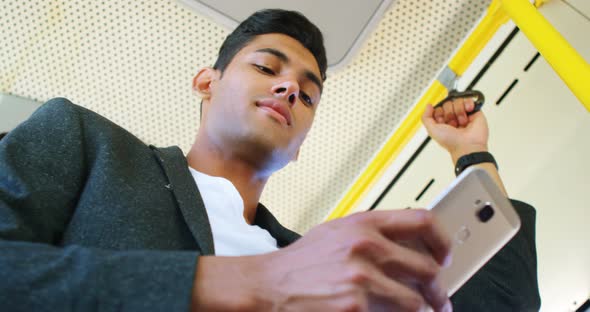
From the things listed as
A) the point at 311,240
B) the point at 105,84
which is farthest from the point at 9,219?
the point at 105,84

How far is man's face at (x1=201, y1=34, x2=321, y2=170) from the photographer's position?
1151 mm

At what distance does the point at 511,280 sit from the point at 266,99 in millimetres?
639

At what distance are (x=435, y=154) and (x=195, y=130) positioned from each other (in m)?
0.74

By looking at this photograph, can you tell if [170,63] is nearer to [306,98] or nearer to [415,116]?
[306,98]

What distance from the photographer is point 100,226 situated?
2.37ft

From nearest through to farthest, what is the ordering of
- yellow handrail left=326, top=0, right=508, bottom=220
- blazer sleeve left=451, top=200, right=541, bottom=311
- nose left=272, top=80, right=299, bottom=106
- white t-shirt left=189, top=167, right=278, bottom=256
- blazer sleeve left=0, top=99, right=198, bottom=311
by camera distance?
blazer sleeve left=0, top=99, right=198, bottom=311 < white t-shirt left=189, top=167, right=278, bottom=256 < blazer sleeve left=451, top=200, right=541, bottom=311 < nose left=272, top=80, right=299, bottom=106 < yellow handrail left=326, top=0, right=508, bottom=220

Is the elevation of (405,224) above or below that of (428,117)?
above

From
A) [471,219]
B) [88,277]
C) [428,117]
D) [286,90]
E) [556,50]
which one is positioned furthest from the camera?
[428,117]

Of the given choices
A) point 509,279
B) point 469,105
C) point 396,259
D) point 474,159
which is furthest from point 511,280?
point 396,259

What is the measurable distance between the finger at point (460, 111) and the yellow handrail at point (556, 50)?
0.26m

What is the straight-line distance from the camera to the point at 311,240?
1.72ft

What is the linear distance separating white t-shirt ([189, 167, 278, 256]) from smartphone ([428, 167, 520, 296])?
0.35m

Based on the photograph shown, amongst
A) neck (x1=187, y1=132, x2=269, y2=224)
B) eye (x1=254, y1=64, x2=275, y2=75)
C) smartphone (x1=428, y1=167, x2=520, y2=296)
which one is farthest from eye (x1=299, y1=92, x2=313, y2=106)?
smartphone (x1=428, y1=167, x2=520, y2=296)

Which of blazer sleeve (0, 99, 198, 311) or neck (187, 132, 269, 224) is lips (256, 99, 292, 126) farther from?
blazer sleeve (0, 99, 198, 311)
